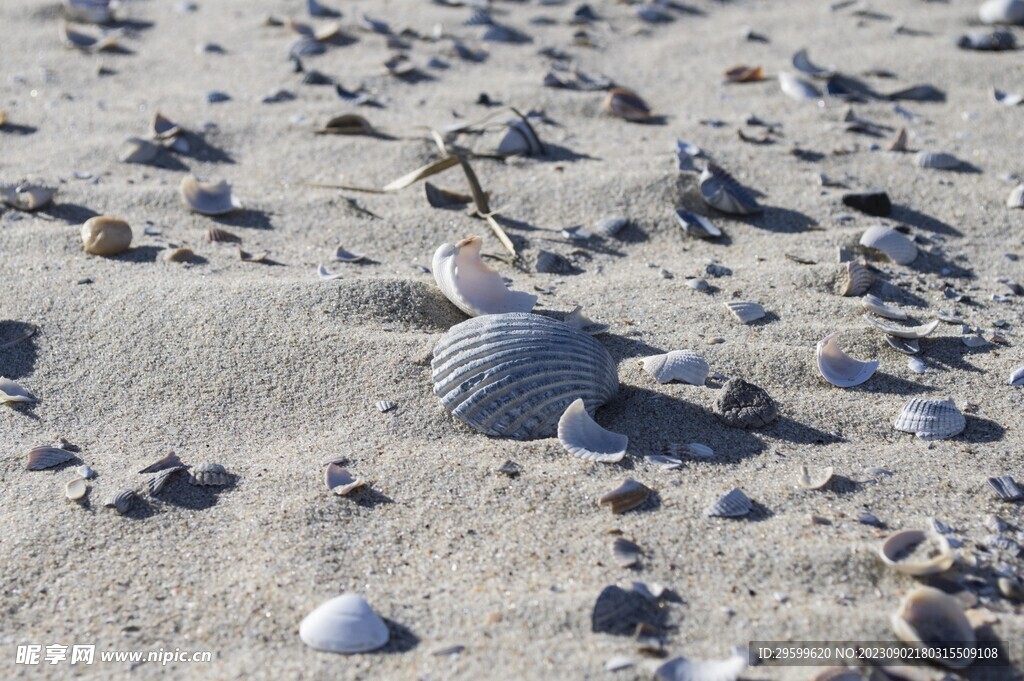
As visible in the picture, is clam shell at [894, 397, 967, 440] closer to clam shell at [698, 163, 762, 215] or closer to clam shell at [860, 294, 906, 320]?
clam shell at [860, 294, 906, 320]

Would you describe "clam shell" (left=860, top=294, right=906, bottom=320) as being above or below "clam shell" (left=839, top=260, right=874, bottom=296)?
below

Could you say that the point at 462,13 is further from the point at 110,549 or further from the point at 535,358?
the point at 110,549

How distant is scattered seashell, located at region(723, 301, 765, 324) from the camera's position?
2.50m

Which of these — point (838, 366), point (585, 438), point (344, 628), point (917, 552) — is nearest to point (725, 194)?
point (838, 366)

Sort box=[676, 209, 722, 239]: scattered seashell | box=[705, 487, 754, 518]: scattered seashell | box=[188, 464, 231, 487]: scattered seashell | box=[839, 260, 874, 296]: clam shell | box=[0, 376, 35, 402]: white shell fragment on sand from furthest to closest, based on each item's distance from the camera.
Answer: box=[676, 209, 722, 239]: scattered seashell < box=[839, 260, 874, 296]: clam shell < box=[0, 376, 35, 402]: white shell fragment on sand < box=[188, 464, 231, 487]: scattered seashell < box=[705, 487, 754, 518]: scattered seashell

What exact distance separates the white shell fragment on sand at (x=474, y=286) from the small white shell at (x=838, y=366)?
0.69 metres

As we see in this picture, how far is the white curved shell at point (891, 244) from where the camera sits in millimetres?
2781

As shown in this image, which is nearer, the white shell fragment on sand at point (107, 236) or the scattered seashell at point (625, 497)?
the scattered seashell at point (625, 497)

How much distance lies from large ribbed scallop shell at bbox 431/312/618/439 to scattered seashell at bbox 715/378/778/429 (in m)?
0.24

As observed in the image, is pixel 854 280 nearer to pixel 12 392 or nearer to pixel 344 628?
pixel 344 628

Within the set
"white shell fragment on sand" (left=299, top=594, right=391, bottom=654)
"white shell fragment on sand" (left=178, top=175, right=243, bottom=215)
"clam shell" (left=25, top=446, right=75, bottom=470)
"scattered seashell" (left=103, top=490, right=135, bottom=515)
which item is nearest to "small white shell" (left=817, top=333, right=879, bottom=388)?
"white shell fragment on sand" (left=299, top=594, right=391, bottom=654)

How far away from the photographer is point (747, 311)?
2.51 m

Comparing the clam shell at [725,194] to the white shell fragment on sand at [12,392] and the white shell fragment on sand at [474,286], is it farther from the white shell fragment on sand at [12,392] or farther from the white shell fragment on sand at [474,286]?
the white shell fragment on sand at [12,392]

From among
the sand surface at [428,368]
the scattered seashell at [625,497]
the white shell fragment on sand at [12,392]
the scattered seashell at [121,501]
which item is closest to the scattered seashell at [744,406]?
the sand surface at [428,368]
